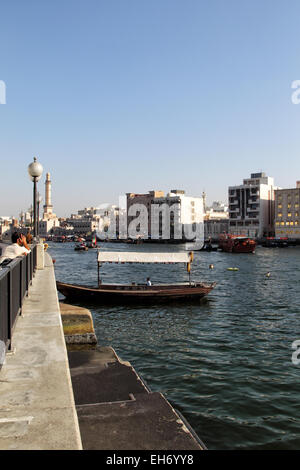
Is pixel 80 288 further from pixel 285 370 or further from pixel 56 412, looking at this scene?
pixel 56 412

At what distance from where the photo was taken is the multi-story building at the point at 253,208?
558 ft

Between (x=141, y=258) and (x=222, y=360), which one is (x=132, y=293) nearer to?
(x=141, y=258)

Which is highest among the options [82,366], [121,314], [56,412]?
[56,412]

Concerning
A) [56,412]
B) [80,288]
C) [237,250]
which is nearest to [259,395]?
[56,412]

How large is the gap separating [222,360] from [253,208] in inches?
6318

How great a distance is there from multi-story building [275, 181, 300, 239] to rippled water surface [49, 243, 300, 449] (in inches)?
5315

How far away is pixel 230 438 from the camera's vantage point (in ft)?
34.9

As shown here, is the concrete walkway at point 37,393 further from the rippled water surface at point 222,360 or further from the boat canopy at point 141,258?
the boat canopy at point 141,258

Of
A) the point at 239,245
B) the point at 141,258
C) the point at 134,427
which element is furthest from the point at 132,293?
the point at 239,245

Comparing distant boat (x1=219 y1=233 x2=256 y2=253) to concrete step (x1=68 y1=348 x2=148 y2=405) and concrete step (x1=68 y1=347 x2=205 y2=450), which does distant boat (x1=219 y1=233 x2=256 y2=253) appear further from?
concrete step (x1=68 y1=347 x2=205 y2=450)

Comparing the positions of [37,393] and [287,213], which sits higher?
[287,213]

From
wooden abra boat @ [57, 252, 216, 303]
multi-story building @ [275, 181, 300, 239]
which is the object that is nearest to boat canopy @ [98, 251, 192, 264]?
wooden abra boat @ [57, 252, 216, 303]

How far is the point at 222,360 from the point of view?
684 inches

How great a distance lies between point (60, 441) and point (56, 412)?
80 centimetres
